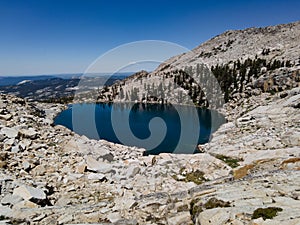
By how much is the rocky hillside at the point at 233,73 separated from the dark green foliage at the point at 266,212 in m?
42.8

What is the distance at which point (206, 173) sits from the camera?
49.1 feet

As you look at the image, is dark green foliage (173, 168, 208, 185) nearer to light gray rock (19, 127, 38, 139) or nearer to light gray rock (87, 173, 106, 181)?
light gray rock (87, 173, 106, 181)

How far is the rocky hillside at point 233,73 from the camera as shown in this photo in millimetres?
50359

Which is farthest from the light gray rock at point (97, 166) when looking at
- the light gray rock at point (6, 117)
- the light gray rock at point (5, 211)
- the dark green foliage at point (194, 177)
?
the light gray rock at point (6, 117)

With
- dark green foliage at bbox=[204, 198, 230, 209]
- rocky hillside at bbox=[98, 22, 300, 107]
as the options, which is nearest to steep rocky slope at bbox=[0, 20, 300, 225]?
dark green foliage at bbox=[204, 198, 230, 209]

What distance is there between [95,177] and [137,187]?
2551 mm

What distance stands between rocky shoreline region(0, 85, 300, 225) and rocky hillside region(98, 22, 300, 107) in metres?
29.5

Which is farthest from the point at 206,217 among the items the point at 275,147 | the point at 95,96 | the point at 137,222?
the point at 95,96

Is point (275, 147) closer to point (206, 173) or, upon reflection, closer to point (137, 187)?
point (206, 173)

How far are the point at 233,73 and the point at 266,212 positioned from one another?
6916cm

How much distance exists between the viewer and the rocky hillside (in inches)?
1983

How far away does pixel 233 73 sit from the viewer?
7006 centimetres

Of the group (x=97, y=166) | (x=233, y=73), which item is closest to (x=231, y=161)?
(x=97, y=166)

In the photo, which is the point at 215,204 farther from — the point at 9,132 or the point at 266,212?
the point at 9,132
